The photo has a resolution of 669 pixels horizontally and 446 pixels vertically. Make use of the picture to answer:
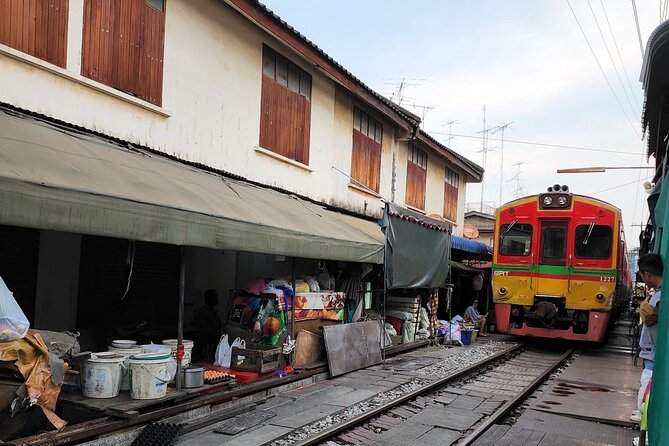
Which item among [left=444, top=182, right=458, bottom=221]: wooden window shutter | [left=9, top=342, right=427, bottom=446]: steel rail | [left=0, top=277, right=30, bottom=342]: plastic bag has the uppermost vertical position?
[left=444, top=182, right=458, bottom=221]: wooden window shutter

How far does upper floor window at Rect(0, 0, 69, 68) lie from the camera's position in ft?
18.0

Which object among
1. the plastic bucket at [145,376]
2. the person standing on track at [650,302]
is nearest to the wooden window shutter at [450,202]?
the person standing on track at [650,302]

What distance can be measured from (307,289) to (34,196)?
218 inches

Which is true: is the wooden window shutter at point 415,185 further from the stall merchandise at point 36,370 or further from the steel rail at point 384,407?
the stall merchandise at point 36,370

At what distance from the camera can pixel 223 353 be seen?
7828mm

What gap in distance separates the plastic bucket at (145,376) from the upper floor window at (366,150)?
7.56 m

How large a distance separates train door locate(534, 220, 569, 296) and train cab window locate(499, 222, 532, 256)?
315 millimetres

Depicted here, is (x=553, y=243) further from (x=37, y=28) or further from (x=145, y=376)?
(x=37, y=28)

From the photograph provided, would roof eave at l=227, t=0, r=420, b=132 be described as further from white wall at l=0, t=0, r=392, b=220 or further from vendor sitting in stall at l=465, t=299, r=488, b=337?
vendor sitting in stall at l=465, t=299, r=488, b=337

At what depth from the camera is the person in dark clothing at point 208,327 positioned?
8.50 metres

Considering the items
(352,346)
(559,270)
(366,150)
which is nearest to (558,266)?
(559,270)

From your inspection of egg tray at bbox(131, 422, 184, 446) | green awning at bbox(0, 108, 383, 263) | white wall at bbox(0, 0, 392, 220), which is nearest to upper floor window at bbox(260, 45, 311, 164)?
white wall at bbox(0, 0, 392, 220)

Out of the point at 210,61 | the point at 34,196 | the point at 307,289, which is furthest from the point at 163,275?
the point at 34,196

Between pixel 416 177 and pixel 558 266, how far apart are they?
495 cm
